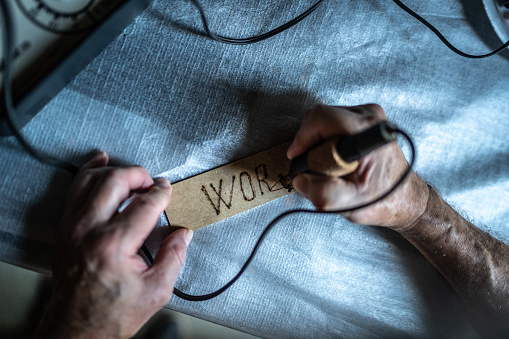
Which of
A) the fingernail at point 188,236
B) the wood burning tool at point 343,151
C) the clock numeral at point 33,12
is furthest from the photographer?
the fingernail at point 188,236

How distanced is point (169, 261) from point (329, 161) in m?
0.28

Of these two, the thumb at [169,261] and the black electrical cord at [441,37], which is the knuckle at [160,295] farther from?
the black electrical cord at [441,37]

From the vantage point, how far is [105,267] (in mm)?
458

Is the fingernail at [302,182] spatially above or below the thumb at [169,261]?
above

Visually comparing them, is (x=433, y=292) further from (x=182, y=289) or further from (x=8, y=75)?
(x=8, y=75)

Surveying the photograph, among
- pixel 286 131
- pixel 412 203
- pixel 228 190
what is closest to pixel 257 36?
pixel 286 131

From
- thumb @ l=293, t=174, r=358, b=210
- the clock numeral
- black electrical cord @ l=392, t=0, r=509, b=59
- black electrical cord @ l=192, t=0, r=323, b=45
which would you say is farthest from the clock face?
black electrical cord @ l=392, t=0, r=509, b=59

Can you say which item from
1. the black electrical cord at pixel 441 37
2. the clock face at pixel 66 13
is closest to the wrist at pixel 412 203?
the black electrical cord at pixel 441 37

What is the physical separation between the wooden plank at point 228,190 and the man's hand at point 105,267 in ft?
0.26

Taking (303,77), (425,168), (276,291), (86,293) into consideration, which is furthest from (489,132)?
(86,293)

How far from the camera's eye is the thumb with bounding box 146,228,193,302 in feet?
1.60

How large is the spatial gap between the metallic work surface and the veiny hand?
10 cm

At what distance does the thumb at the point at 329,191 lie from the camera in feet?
1.54

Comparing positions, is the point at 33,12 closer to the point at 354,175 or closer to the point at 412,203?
the point at 354,175
